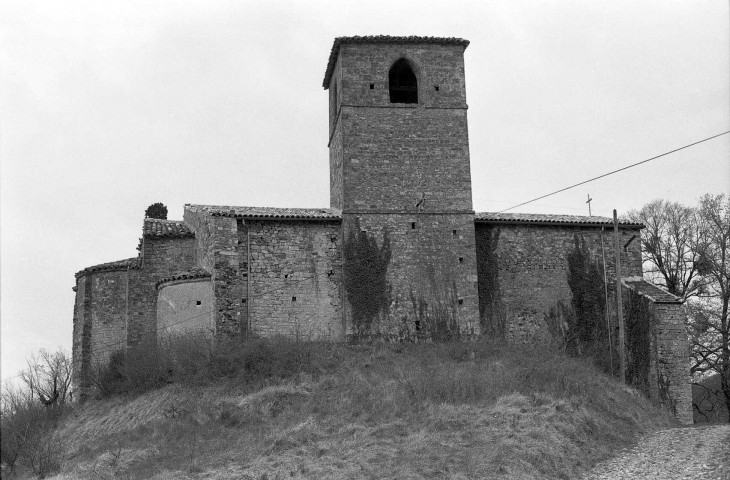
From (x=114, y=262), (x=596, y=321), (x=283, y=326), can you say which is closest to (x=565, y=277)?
(x=596, y=321)

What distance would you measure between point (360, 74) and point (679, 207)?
15.4m

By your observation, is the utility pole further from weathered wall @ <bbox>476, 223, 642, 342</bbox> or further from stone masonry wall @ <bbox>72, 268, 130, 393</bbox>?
stone masonry wall @ <bbox>72, 268, 130, 393</bbox>

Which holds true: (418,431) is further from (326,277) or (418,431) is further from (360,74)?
(360,74)

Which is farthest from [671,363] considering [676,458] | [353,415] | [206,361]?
[206,361]

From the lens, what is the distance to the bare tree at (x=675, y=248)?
113 feet

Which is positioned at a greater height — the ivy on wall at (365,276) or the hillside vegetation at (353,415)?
the ivy on wall at (365,276)

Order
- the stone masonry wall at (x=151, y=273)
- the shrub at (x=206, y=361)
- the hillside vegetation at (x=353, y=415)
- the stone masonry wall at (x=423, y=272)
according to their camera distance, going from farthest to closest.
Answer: the stone masonry wall at (x=151, y=273) → the stone masonry wall at (x=423, y=272) → the shrub at (x=206, y=361) → the hillside vegetation at (x=353, y=415)

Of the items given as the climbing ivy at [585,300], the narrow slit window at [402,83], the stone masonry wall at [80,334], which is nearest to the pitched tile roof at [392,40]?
the narrow slit window at [402,83]

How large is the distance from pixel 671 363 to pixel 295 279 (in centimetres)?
1136

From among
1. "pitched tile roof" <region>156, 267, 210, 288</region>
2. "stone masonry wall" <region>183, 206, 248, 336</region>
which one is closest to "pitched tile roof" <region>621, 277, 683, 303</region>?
"stone masonry wall" <region>183, 206, 248, 336</region>

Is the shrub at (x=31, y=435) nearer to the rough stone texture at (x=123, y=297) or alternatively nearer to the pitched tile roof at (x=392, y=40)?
the rough stone texture at (x=123, y=297)

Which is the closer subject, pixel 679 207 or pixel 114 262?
pixel 114 262

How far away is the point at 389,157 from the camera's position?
28.0 metres

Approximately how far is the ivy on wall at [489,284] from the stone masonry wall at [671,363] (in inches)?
179
